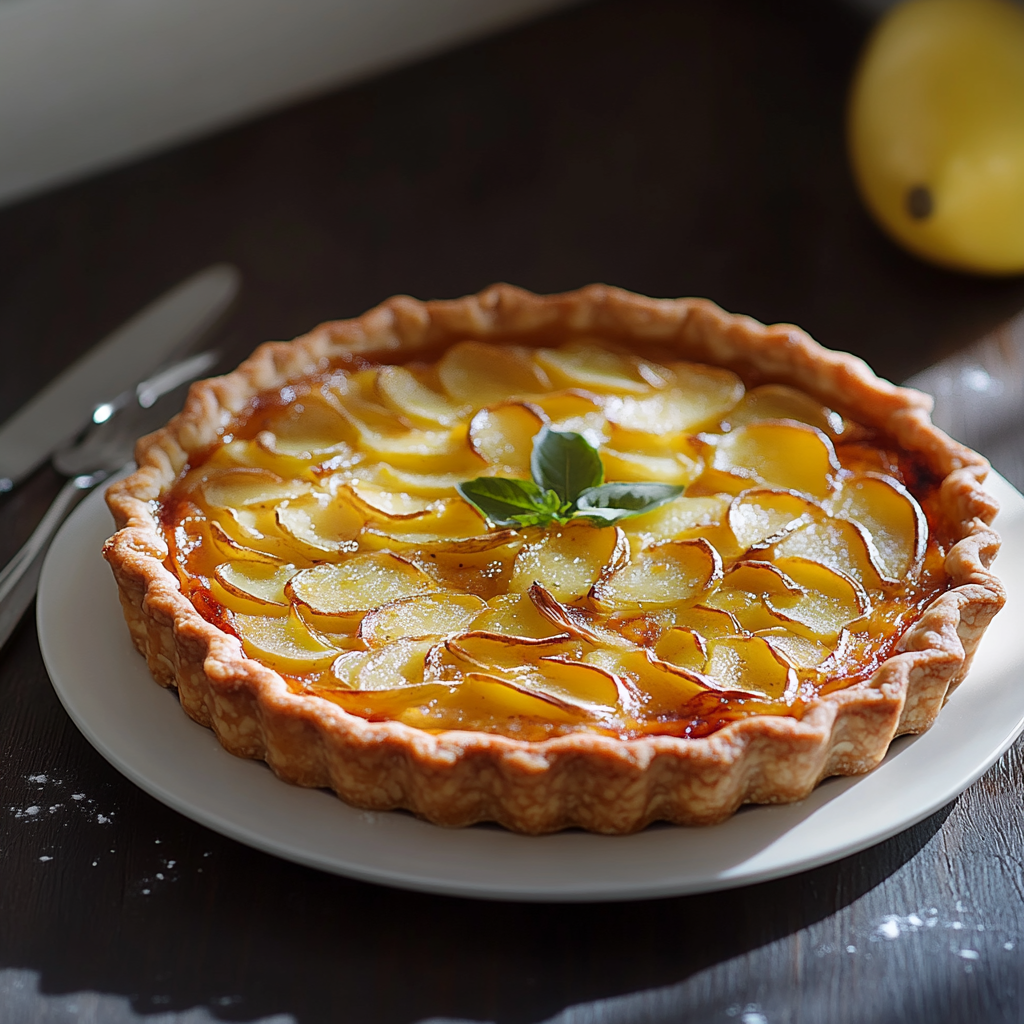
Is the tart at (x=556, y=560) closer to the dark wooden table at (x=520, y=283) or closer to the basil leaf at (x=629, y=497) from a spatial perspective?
the basil leaf at (x=629, y=497)

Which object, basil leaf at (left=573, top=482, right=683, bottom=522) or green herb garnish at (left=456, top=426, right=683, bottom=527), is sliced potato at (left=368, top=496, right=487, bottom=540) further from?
basil leaf at (left=573, top=482, right=683, bottom=522)

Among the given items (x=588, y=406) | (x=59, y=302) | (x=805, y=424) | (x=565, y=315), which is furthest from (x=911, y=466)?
(x=59, y=302)

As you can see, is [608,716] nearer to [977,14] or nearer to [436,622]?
[436,622]

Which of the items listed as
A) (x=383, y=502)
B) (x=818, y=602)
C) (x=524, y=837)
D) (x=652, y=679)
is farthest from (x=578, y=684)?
(x=383, y=502)

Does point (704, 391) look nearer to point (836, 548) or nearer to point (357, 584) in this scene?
point (836, 548)

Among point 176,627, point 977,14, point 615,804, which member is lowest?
point 615,804
